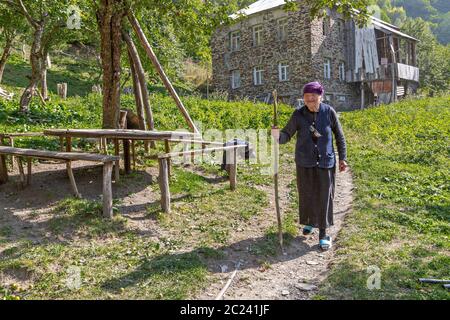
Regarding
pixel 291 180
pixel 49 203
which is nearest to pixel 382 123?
pixel 291 180

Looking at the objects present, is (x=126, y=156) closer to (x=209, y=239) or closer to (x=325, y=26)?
(x=209, y=239)

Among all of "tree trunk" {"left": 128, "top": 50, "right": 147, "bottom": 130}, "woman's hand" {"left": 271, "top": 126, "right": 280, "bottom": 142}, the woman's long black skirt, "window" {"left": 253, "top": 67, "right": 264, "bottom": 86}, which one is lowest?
the woman's long black skirt

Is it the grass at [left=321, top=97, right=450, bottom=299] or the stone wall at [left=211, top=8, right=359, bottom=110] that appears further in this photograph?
the stone wall at [left=211, top=8, right=359, bottom=110]

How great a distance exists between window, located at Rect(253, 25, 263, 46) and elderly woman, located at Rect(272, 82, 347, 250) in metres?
23.5

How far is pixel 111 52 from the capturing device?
28.3 feet

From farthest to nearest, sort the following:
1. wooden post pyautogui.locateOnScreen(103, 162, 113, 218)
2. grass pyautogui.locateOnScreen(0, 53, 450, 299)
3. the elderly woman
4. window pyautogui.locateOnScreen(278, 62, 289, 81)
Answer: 1. window pyautogui.locateOnScreen(278, 62, 289, 81)
2. wooden post pyautogui.locateOnScreen(103, 162, 113, 218)
3. the elderly woman
4. grass pyautogui.locateOnScreen(0, 53, 450, 299)

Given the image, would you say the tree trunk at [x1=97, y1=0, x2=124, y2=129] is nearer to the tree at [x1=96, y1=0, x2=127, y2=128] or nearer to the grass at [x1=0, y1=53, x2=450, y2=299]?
the tree at [x1=96, y1=0, x2=127, y2=128]

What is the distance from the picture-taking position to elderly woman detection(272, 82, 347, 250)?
5.60m

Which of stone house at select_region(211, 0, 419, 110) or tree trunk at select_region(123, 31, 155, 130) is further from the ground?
stone house at select_region(211, 0, 419, 110)

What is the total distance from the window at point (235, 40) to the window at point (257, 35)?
1417 mm

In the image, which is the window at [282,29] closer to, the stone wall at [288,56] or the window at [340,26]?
the stone wall at [288,56]

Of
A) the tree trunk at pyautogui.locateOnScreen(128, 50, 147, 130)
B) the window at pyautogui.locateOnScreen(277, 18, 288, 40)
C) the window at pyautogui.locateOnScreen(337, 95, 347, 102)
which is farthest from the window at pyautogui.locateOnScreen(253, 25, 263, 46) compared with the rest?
the tree trunk at pyautogui.locateOnScreen(128, 50, 147, 130)
